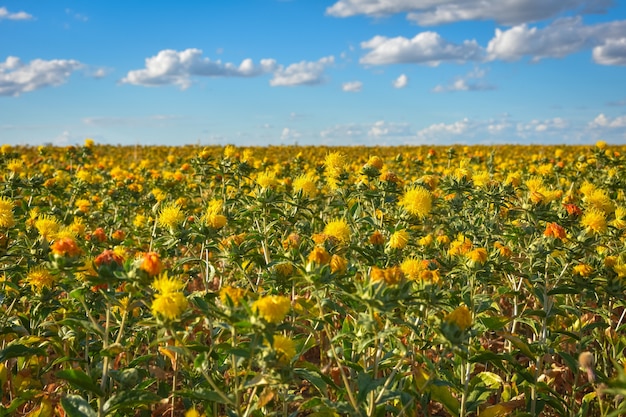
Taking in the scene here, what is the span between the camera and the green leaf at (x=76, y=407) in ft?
7.09

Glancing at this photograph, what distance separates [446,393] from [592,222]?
157 centimetres

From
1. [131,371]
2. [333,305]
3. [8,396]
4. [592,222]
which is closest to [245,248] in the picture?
[333,305]

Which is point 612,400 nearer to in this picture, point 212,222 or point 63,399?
point 212,222

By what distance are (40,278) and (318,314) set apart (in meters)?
1.43

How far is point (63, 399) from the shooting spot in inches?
86.3

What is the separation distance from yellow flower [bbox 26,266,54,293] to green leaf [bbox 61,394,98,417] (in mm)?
856

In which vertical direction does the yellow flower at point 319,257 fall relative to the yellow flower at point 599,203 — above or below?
below

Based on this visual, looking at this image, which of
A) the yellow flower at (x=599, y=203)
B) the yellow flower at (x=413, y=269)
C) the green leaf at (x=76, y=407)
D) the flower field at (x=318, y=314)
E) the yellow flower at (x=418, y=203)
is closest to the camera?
the flower field at (x=318, y=314)

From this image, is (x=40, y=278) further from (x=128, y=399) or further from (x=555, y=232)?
(x=555, y=232)

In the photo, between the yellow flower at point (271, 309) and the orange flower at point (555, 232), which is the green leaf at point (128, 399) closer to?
the yellow flower at point (271, 309)

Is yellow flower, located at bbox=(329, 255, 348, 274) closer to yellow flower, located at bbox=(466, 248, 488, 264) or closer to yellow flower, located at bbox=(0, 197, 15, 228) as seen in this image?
yellow flower, located at bbox=(466, 248, 488, 264)

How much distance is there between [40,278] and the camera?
2.88 meters

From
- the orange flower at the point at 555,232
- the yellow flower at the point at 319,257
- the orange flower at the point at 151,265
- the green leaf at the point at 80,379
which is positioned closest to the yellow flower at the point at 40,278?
the green leaf at the point at 80,379

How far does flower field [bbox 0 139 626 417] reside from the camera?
2.05m
